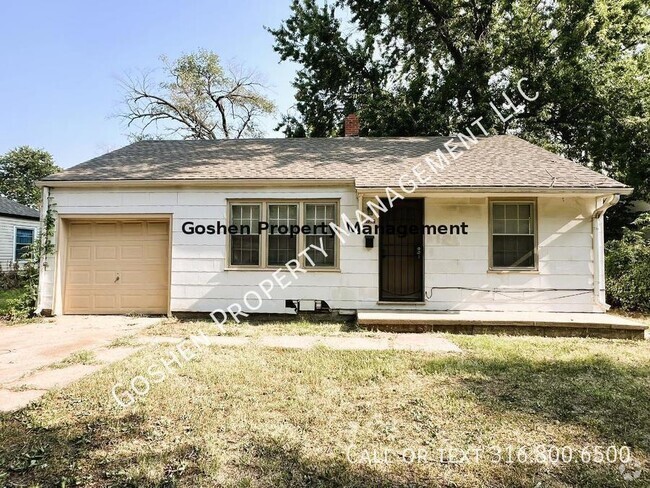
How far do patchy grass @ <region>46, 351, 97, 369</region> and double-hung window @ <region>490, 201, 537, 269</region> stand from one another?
7.03 m

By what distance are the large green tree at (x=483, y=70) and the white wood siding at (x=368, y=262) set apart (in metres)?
8.65

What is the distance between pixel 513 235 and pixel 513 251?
1.06 ft

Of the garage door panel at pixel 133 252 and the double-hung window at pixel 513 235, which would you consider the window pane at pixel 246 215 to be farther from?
the double-hung window at pixel 513 235

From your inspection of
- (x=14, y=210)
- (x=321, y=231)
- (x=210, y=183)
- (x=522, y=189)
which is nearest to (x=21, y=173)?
(x=14, y=210)

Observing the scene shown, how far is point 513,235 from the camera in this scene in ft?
24.7

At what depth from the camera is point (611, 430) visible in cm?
301

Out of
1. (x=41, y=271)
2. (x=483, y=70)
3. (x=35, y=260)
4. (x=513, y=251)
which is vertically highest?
(x=483, y=70)

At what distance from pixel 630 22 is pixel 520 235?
45.0 feet

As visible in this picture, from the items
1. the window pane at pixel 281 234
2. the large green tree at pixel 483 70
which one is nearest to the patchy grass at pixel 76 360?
the window pane at pixel 281 234

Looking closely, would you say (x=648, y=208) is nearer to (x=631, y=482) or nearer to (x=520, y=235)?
(x=520, y=235)

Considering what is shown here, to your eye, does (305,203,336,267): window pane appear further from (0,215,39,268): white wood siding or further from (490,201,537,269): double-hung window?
(0,215,39,268): white wood siding

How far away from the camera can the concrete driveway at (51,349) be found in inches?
152

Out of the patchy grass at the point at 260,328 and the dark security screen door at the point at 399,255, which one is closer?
the patchy grass at the point at 260,328

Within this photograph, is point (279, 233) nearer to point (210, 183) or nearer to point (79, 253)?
point (210, 183)
